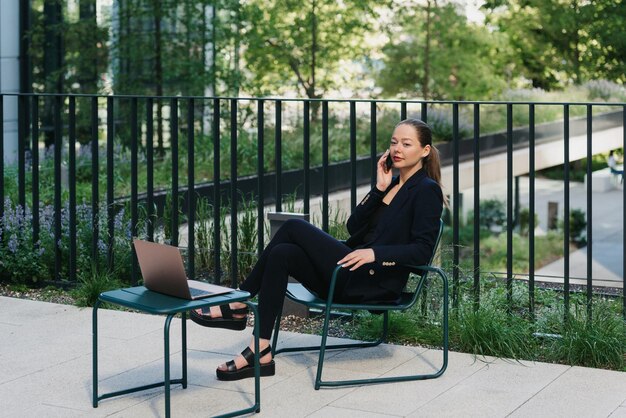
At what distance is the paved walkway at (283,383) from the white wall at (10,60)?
517 inches

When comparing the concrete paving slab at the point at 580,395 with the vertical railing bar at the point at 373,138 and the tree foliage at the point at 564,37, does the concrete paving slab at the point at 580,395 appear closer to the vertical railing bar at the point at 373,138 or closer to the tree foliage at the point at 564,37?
the vertical railing bar at the point at 373,138

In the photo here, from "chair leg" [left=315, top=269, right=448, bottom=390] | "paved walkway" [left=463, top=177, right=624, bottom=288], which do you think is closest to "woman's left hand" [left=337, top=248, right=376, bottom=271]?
"chair leg" [left=315, top=269, right=448, bottom=390]

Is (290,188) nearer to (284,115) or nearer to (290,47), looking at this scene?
(284,115)

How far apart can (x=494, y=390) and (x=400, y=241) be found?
0.82m

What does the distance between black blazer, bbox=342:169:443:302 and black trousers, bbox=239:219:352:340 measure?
0.11m

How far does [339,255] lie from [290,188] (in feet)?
28.9

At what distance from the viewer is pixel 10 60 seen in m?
19.5

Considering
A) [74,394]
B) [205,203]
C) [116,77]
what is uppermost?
[116,77]

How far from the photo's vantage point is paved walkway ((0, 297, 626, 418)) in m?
4.88

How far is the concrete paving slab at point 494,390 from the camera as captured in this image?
4836 millimetres

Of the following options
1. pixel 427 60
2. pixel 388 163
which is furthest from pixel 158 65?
pixel 388 163

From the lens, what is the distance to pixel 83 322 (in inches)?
262

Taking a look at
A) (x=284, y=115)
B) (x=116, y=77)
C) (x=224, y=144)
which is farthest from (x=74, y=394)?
(x=284, y=115)

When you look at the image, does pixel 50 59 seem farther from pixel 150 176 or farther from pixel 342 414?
pixel 342 414
